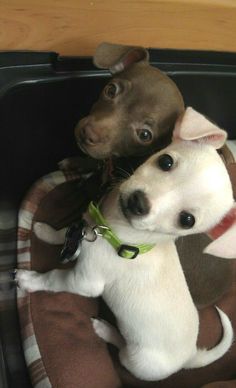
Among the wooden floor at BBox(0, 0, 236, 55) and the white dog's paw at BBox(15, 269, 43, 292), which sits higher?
the wooden floor at BBox(0, 0, 236, 55)

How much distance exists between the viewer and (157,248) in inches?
57.7

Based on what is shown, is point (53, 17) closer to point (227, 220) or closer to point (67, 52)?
point (67, 52)

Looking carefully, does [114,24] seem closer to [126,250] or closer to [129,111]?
[129,111]

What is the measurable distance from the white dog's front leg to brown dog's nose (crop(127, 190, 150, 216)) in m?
0.38

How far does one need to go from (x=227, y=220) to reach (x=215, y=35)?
0.94 m

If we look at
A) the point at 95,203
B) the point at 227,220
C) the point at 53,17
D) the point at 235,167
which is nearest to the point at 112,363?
the point at 95,203

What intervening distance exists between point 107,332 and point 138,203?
2.54ft

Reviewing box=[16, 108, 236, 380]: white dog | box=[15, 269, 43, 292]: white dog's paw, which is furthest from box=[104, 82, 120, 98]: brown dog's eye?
box=[15, 269, 43, 292]: white dog's paw

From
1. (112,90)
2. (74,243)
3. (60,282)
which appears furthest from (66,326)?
(112,90)

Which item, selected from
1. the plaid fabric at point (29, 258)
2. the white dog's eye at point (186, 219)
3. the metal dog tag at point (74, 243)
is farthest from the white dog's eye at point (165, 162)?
the plaid fabric at point (29, 258)

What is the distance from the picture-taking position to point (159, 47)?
71.4 inches

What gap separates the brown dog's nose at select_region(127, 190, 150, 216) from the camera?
1.21 m

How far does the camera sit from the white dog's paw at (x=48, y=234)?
184cm

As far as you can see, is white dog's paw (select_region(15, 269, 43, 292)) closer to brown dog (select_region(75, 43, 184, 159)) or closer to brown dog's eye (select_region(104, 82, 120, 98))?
brown dog (select_region(75, 43, 184, 159))
